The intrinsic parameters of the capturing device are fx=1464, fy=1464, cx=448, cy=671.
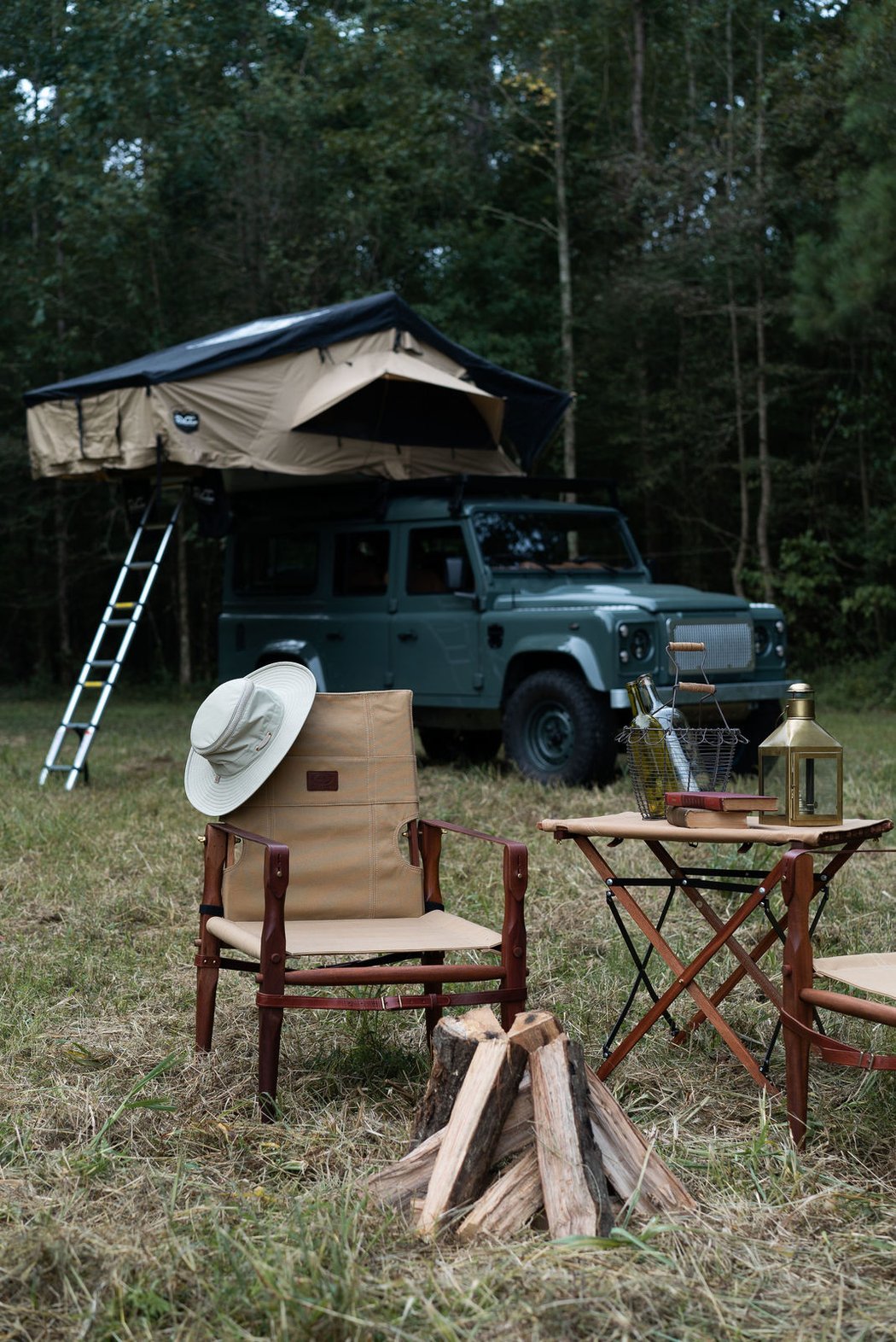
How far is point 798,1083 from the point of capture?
2855 mm

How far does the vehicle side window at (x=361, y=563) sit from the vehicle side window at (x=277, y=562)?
21cm

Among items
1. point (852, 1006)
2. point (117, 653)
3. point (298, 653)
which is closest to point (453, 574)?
point (298, 653)

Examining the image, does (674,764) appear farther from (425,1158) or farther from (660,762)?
(425,1158)

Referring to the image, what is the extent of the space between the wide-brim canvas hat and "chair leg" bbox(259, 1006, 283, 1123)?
73 cm

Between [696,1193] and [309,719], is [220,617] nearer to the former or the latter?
[309,719]

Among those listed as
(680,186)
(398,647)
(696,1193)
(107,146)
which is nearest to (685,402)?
(680,186)

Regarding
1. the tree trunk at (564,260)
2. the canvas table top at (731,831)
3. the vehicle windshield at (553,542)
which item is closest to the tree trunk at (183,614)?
the tree trunk at (564,260)

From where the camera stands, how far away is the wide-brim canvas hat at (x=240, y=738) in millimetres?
3742

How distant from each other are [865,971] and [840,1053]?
28 centimetres

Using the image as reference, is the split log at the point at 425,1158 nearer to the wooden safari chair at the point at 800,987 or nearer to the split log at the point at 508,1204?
the split log at the point at 508,1204

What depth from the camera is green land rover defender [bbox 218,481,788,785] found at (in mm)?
7754

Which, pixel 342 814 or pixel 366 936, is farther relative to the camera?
pixel 342 814

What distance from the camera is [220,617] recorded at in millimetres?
9969

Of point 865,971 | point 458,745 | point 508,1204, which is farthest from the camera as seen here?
point 458,745
